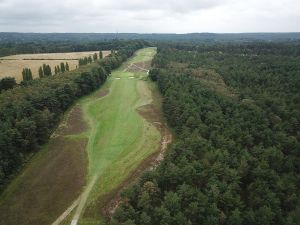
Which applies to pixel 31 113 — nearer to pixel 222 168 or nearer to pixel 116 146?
pixel 116 146

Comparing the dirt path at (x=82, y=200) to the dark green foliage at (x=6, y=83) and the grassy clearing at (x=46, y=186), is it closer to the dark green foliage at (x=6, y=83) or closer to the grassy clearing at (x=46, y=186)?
the grassy clearing at (x=46, y=186)

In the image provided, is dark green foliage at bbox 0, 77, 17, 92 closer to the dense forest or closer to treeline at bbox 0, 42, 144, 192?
treeline at bbox 0, 42, 144, 192

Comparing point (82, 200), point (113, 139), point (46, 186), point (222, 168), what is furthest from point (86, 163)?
point (222, 168)

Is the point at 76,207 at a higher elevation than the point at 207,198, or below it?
below

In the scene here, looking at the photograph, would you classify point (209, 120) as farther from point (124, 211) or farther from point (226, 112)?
point (124, 211)

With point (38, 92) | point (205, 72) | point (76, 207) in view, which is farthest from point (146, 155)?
point (205, 72)

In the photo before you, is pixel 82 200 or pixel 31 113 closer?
pixel 82 200
